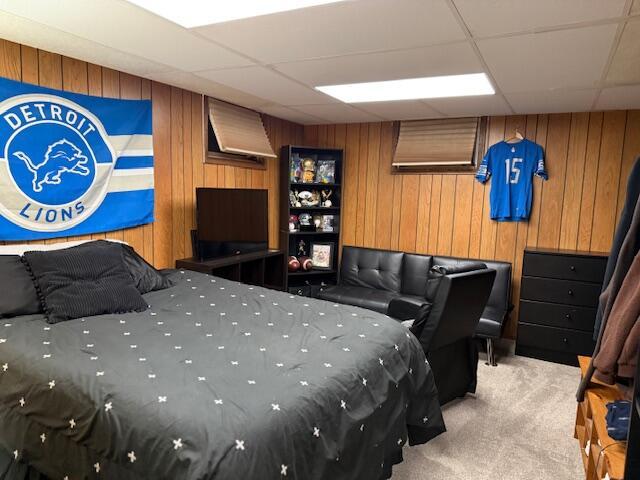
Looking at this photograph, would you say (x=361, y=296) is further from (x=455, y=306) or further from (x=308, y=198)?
(x=455, y=306)

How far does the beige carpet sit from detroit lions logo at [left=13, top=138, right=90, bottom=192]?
269 centimetres

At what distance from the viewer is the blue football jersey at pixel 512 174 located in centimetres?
412

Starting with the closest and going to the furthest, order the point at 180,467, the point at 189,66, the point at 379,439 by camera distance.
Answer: the point at 180,467
the point at 379,439
the point at 189,66

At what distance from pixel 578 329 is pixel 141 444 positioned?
3.67 meters

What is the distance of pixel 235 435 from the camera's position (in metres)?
1.29

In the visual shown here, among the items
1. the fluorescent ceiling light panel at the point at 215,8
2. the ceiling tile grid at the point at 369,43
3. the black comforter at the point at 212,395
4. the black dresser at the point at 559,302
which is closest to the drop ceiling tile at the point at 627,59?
the ceiling tile grid at the point at 369,43

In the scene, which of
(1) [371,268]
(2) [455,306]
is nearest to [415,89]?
(2) [455,306]

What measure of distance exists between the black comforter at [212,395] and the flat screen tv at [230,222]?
128 cm

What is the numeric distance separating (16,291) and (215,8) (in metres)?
1.72

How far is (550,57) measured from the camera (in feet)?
7.90

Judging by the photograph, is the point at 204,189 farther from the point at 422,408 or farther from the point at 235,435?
the point at 235,435

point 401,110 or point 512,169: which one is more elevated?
point 401,110

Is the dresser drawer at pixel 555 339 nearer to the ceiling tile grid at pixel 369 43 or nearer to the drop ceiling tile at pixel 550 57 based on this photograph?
the ceiling tile grid at pixel 369 43

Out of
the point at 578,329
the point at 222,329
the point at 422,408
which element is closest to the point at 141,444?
the point at 222,329
